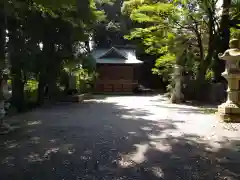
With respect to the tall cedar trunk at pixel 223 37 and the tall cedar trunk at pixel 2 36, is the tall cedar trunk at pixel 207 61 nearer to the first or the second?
the tall cedar trunk at pixel 223 37

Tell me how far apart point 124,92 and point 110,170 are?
74.3 ft

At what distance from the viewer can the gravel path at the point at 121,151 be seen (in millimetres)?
4168

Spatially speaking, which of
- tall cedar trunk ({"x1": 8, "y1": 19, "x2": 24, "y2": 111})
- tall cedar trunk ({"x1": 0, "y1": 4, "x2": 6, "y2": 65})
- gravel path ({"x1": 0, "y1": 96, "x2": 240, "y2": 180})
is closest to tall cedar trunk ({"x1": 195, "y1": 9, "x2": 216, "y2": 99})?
gravel path ({"x1": 0, "y1": 96, "x2": 240, "y2": 180})

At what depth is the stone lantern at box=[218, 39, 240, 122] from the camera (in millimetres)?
8594

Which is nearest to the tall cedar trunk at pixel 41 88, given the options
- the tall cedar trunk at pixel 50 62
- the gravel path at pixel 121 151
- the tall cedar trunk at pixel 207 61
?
the tall cedar trunk at pixel 50 62

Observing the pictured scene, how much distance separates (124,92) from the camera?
26891 mm

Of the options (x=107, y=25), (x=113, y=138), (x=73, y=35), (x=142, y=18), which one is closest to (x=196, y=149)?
(x=113, y=138)

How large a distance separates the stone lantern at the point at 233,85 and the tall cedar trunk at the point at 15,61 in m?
7.31

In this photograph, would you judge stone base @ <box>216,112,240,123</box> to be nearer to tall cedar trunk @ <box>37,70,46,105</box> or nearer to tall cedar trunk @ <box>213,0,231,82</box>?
tall cedar trunk @ <box>213,0,231,82</box>

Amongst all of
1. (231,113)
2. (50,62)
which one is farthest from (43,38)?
(231,113)

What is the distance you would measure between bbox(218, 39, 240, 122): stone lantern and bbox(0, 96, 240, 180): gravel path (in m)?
0.53

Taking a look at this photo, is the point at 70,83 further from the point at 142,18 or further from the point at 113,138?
the point at 113,138

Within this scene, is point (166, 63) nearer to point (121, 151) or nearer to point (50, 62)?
point (50, 62)

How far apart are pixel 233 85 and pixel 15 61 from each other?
7771mm
